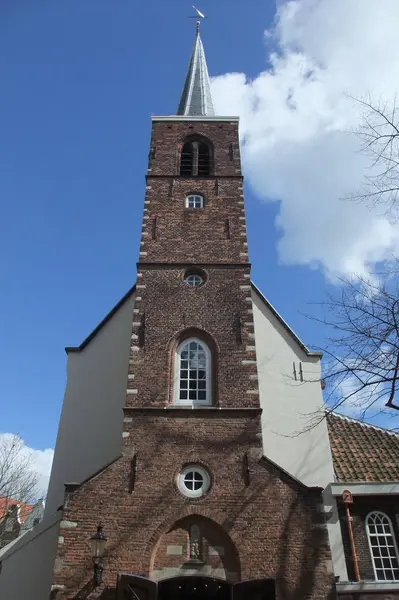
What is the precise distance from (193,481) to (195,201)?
10.2 metres

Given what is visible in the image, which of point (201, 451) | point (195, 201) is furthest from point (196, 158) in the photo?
point (201, 451)

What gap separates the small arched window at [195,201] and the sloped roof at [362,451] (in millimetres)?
8582

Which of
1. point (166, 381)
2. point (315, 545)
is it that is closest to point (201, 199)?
point (166, 381)

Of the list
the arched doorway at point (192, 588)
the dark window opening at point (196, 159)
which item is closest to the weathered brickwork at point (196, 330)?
the arched doorway at point (192, 588)

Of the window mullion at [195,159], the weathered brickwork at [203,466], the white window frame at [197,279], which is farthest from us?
the window mullion at [195,159]

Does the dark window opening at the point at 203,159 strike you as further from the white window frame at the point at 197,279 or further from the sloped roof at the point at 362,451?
the sloped roof at the point at 362,451

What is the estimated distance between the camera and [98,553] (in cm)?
1017

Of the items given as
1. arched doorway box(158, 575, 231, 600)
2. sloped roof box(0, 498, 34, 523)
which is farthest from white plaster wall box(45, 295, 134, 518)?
sloped roof box(0, 498, 34, 523)

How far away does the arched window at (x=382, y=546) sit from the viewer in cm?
1309

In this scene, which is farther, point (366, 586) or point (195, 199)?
point (195, 199)

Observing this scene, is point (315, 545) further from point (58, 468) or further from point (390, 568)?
point (58, 468)

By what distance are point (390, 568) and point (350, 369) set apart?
757 centimetres

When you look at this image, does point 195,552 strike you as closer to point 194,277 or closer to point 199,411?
point 199,411

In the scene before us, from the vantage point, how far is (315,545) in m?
10.6
